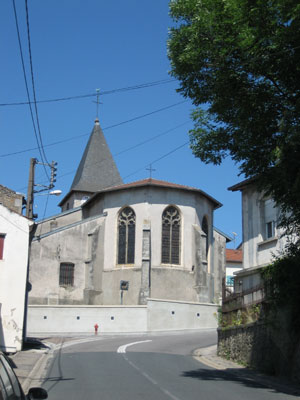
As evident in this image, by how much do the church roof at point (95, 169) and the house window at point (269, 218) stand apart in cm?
3588

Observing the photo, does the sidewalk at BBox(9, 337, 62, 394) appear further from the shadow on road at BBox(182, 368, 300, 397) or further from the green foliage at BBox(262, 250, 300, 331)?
the green foliage at BBox(262, 250, 300, 331)

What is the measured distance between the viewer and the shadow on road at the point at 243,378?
1207cm

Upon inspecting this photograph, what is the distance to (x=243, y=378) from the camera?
46.6ft

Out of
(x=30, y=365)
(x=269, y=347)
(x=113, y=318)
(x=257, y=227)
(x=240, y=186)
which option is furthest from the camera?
(x=113, y=318)

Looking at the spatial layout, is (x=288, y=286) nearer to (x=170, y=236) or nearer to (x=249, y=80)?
(x=249, y=80)

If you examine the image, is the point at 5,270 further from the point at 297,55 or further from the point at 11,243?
the point at 297,55

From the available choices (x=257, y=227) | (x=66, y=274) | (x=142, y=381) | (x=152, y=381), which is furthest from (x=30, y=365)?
(x=66, y=274)

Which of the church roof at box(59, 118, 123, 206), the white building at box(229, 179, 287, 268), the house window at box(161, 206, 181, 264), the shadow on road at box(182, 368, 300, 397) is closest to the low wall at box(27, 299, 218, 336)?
the house window at box(161, 206, 181, 264)

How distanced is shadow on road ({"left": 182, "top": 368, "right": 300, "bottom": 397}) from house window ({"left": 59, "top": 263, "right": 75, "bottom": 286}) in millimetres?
26310

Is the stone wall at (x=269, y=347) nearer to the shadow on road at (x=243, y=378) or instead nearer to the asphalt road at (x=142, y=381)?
the shadow on road at (x=243, y=378)

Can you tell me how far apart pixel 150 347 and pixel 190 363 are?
735 cm

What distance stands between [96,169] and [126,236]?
17.6m

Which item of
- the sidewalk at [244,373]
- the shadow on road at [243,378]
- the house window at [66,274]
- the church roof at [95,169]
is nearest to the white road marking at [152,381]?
the shadow on road at [243,378]

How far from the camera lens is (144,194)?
41.2 m
